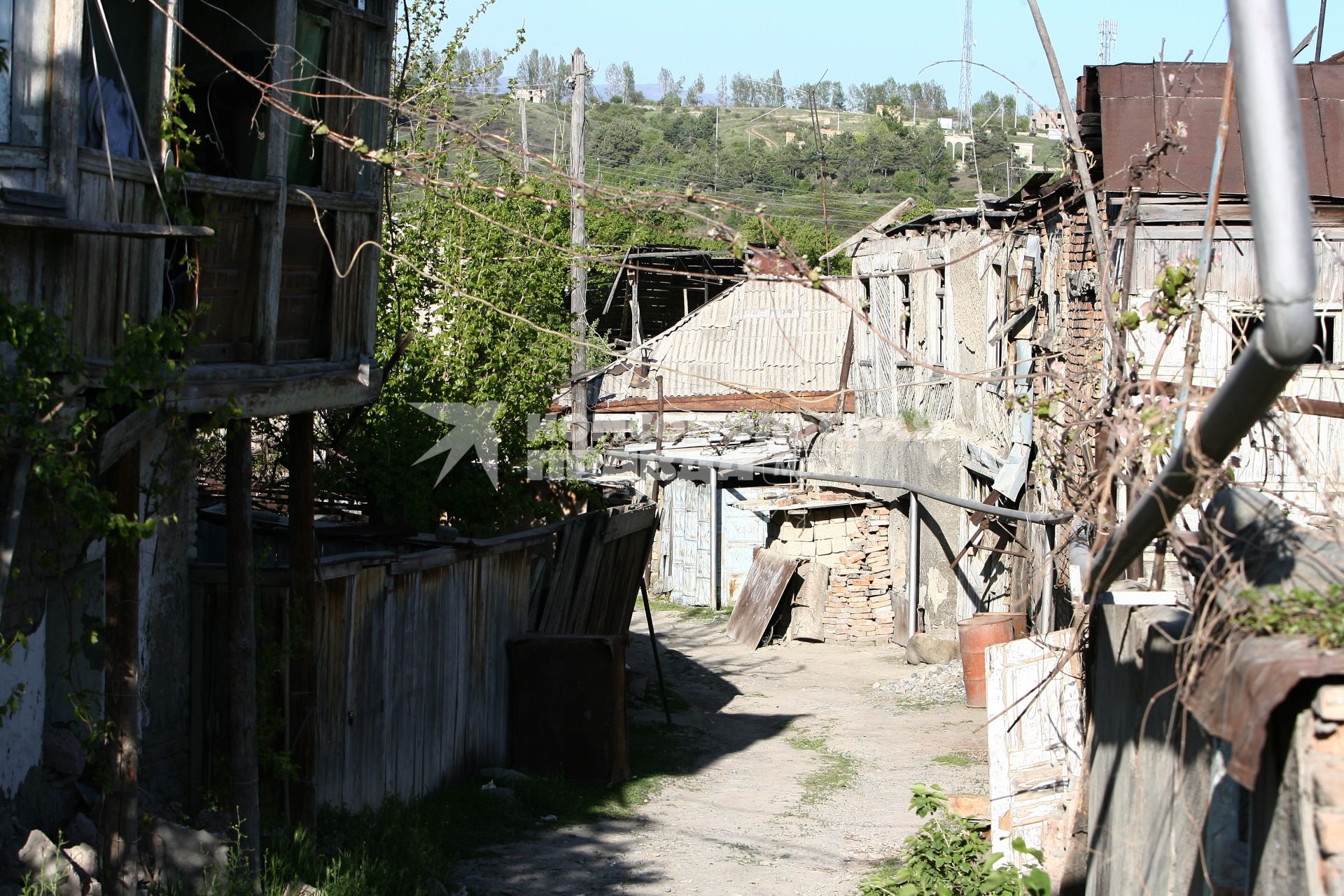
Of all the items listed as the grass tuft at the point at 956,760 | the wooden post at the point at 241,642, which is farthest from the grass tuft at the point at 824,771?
the wooden post at the point at 241,642

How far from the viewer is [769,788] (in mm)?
10266

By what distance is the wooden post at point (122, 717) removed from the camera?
5191 millimetres

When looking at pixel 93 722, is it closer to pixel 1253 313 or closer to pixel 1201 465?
pixel 1201 465

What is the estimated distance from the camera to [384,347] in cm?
1162

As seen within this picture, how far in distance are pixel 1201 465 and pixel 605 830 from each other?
6.53m

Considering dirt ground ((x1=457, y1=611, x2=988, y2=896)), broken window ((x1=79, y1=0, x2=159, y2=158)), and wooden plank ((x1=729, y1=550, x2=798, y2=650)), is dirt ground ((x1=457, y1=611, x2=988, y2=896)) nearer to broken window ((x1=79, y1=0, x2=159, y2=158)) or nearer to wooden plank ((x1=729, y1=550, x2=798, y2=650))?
wooden plank ((x1=729, y1=550, x2=798, y2=650))

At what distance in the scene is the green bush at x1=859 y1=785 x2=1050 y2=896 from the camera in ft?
20.6

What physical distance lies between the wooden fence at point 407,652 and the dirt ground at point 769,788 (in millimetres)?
1027

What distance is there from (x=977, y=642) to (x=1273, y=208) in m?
11.9

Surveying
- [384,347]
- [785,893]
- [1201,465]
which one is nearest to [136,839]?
[785,893]

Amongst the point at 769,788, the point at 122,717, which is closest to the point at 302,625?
the point at 122,717

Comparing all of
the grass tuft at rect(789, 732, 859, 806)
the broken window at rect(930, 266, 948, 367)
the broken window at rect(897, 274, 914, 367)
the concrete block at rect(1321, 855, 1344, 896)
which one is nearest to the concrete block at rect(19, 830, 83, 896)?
the concrete block at rect(1321, 855, 1344, 896)

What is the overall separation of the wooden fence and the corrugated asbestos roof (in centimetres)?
1317

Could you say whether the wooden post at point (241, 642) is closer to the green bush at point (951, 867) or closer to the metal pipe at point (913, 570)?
the green bush at point (951, 867)
